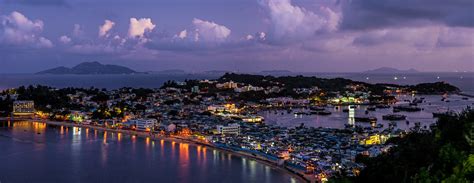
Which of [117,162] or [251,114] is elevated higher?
Result: [251,114]

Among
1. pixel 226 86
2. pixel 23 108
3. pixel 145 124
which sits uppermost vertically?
pixel 226 86

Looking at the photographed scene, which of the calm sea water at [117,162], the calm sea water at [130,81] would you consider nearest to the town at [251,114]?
the calm sea water at [117,162]

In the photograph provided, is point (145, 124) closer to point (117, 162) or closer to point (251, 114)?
point (117, 162)

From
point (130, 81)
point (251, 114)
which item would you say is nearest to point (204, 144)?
point (251, 114)

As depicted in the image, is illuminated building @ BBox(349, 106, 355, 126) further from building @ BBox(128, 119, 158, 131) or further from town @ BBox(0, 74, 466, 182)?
building @ BBox(128, 119, 158, 131)

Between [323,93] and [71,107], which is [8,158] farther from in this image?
[323,93]

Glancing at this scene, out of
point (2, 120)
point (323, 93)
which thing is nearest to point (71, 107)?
point (2, 120)

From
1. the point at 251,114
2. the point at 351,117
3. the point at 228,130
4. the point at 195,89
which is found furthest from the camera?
the point at 195,89

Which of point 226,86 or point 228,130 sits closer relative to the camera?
point 228,130
